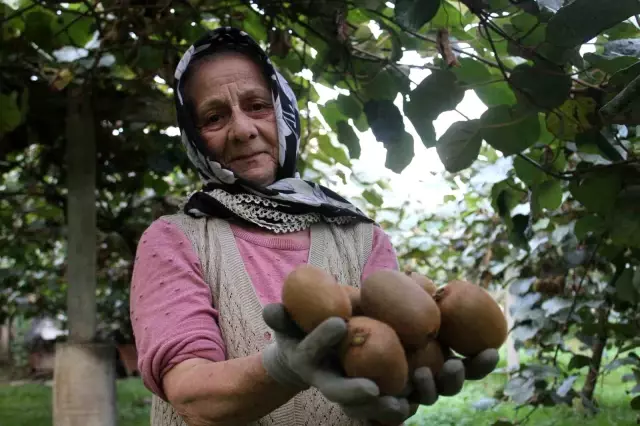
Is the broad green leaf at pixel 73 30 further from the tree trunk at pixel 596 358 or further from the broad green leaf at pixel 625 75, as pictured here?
the tree trunk at pixel 596 358

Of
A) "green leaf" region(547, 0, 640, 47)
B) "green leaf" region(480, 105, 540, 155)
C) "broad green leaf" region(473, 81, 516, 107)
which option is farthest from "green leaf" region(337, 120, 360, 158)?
"green leaf" region(547, 0, 640, 47)

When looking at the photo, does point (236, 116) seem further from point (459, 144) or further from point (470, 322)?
point (470, 322)

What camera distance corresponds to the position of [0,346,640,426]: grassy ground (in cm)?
387

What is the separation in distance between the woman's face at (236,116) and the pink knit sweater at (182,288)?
0.14 meters

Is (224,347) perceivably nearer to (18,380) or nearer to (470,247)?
(470,247)

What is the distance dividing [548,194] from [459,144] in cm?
42

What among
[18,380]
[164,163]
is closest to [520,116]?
[164,163]

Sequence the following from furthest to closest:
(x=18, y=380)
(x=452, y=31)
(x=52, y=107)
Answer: (x=18, y=380) → (x=52, y=107) → (x=452, y=31)

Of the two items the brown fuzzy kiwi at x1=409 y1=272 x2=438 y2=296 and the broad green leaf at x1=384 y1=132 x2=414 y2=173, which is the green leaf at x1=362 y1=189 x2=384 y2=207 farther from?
the brown fuzzy kiwi at x1=409 y1=272 x2=438 y2=296

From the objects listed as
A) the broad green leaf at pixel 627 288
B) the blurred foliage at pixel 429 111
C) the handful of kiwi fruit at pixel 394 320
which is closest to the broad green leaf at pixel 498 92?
the blurred foliage at pixel 429 111

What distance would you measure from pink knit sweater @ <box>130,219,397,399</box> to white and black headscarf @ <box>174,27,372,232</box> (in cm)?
4

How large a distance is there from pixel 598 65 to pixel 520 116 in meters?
0.17

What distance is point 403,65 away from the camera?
1.74 meters

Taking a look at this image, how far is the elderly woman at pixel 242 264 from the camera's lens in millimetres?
879
